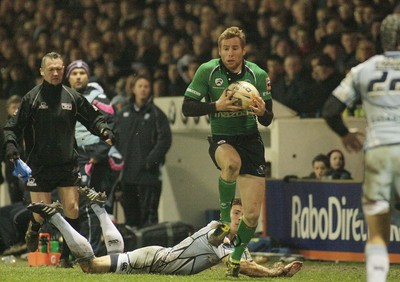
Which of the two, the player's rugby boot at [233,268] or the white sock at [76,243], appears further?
the player's rugby boot at [233,268]

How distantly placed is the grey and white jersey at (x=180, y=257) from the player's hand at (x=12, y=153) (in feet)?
6.02

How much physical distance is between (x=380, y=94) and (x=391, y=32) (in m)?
0.45

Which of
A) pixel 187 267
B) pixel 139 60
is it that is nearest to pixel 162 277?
pixel 187 267

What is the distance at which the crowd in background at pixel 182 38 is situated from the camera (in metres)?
15.9

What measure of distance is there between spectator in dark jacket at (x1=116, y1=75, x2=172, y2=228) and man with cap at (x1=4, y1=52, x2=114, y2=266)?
3771mm

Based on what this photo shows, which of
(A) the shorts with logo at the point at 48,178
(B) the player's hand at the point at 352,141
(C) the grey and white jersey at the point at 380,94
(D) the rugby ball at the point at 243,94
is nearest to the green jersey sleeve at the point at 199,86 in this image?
(D) the rugby ball at the point at 243,94

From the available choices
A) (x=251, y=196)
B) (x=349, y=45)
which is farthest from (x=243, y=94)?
(x=349, y=45)

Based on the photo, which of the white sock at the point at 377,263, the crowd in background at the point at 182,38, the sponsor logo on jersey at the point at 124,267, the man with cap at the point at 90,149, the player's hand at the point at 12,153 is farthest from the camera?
the crowd in background at the point at 182,38

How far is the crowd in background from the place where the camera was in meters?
15.9

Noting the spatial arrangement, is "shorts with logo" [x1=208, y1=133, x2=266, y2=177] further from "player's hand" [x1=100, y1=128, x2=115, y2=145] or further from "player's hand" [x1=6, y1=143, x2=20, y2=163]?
"player's hand" [x1=6, y1=143, x2=20, y2=163]

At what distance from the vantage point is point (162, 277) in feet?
33.2

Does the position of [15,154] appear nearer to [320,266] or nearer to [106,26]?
[320,266]

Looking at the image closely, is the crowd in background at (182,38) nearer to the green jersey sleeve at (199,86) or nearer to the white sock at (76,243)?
the green jersey sleeve at (199,86)

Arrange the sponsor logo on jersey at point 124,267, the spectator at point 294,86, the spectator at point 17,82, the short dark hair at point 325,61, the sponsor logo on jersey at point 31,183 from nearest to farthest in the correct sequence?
the sponsor logo on jersey at point 124,267, the sponsor logo on jersey at point 31,183, the short dark hair at point 325,61, the spectator at point 294,86, the spectator at point 17,82
